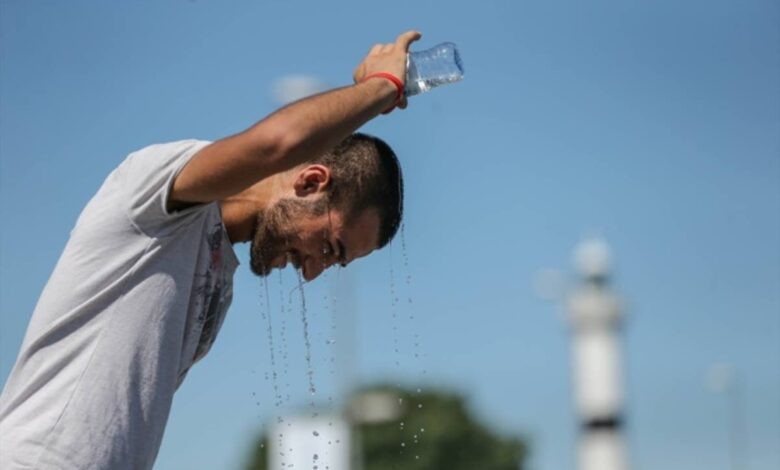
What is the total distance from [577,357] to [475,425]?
39303mm

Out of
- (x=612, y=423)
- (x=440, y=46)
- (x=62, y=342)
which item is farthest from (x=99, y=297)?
(x=612, y=423)

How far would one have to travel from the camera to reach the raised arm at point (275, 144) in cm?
446

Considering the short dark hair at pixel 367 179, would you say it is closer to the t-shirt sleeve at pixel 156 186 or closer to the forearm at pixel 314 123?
the forearm at pixel 314 123

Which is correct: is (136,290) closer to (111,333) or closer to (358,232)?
(111,333)

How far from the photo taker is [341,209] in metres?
5.10

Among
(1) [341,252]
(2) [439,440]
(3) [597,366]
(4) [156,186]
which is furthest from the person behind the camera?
(2) [439,440]

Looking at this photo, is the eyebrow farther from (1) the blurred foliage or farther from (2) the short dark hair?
(1) the blurred foliage

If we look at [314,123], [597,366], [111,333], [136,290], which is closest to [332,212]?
[314,123]

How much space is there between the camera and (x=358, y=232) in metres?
5.15

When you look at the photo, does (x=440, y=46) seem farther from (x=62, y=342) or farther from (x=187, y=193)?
(x=62, y=342)

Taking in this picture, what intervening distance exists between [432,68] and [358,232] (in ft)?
2.21

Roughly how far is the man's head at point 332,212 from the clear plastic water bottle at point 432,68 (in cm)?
27

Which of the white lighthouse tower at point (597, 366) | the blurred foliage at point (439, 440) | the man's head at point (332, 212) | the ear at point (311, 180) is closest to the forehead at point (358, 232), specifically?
the man's head at point (332, 212)

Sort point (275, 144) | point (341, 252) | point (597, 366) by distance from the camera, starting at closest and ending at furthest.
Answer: point (275, 144)
point (341, 252)
point (597, 366)
